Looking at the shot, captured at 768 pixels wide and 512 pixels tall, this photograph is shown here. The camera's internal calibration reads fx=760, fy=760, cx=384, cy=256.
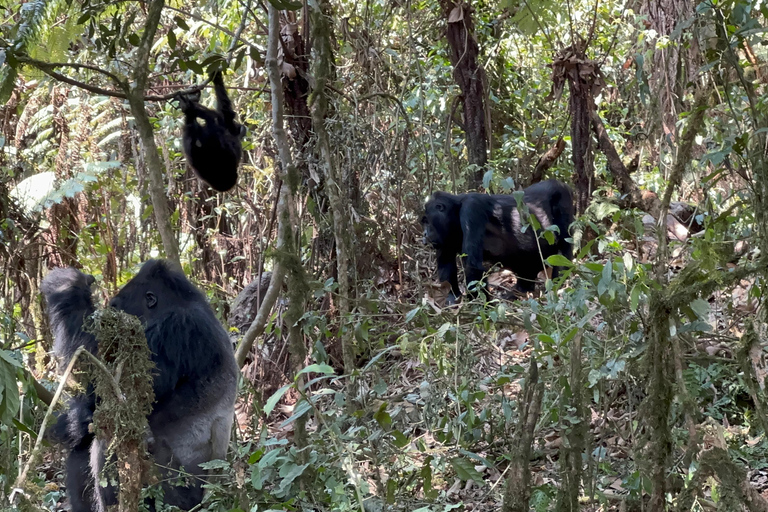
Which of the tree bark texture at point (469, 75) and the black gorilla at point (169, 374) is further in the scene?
the tree bark texture at point (469, 75)

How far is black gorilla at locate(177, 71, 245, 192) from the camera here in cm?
479

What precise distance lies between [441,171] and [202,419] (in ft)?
14.8

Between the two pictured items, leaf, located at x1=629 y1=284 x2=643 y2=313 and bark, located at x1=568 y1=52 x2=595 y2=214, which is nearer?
leaf, located at x1=629 y1=284 x2=643 y2=313

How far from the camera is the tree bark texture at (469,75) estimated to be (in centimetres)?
706

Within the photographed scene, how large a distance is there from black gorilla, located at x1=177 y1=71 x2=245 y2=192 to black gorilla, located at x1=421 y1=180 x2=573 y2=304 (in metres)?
2.47

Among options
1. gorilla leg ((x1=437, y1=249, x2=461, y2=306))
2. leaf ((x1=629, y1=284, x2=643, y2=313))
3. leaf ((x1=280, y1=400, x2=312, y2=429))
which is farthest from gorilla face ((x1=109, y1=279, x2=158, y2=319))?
gorilla leg ((x1=437, y1=249, x2=461, y2=306))

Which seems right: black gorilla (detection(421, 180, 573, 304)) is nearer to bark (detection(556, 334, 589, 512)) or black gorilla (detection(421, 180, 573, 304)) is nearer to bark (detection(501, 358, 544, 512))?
bark (detection(556, 334, 589, 512))

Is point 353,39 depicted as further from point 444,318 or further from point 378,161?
point 444,318

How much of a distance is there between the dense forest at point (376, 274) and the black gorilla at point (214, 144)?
19mm

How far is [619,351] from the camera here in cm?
312

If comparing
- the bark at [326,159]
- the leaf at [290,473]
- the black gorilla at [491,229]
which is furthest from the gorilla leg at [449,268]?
the leaf at [290,473]

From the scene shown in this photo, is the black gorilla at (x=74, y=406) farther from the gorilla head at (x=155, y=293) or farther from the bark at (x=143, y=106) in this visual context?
the bark at (x=143, y=106)

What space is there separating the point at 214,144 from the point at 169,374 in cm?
158

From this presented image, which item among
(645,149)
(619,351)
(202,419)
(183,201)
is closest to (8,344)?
(202,419)
